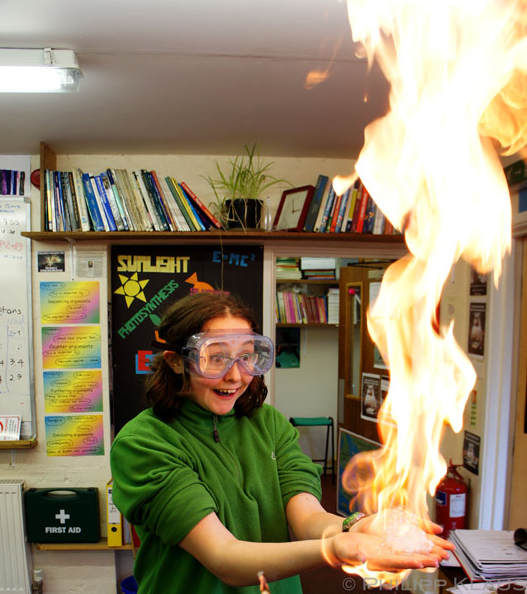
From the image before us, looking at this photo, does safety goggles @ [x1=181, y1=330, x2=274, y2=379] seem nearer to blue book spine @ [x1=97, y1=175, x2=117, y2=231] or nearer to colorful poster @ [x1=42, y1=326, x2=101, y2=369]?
blue book spine @ [x1=97, y1=175, x2=117, y2=231]

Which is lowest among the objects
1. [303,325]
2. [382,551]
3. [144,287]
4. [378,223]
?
[303,325]

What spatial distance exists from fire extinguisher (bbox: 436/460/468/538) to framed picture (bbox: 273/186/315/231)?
1789 mm

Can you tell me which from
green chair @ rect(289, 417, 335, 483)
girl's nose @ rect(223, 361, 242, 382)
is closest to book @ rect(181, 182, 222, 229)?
girl's nose @ rect(223, 361, 242, 382)

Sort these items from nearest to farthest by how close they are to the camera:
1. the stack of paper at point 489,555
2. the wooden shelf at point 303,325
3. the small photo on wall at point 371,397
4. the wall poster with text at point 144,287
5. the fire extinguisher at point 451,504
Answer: the stack of paper at point 489,555
the fire extinguisher at point 451,504
the wall poster with text at point 144,287
the small photo on wall at point 371,397
the wooden shelf at point 303,325

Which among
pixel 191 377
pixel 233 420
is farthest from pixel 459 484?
pixel 191 377

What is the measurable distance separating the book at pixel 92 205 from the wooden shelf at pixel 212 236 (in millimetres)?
70

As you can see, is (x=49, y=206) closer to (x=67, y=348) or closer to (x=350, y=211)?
(x=67, y=348)

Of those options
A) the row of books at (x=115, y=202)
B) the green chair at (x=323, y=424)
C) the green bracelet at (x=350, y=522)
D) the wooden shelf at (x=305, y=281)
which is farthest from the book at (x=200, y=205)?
the green chair at (x=323, y=424)

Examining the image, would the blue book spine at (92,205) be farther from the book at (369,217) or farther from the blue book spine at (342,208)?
the book at (369,217)

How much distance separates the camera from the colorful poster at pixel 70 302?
319 centimetres

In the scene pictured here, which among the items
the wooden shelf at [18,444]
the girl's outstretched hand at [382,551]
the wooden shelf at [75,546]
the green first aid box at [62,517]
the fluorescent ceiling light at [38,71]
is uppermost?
the fluorescent ceiling light at [38,71]

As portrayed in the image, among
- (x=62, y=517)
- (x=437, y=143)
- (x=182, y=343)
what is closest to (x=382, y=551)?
(x=182, y=343)

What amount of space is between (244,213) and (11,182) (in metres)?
1.62

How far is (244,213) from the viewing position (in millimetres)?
2988
